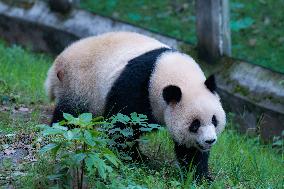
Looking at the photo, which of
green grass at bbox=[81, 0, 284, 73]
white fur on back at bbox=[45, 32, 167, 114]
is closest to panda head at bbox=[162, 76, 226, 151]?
white fur on back at bbox=[45, 32, 167, 114]

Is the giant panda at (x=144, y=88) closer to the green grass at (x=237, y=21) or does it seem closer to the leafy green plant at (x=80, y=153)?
the leafy green plant at (x=80, y=153)

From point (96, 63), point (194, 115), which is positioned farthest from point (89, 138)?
point (96, 63)

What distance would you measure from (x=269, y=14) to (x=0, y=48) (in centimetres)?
467

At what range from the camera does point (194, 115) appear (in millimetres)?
4930

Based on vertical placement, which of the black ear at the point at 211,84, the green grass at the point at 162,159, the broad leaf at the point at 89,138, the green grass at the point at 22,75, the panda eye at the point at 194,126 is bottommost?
the green grass at the point at 162,159

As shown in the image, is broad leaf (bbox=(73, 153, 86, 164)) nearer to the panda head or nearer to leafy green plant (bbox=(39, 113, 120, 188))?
leafy green plant (bbox=(39, 113, 120, 188))

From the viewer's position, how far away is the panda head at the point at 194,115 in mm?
4902

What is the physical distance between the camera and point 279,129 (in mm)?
7504

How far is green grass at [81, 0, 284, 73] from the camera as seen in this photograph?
9.80 m

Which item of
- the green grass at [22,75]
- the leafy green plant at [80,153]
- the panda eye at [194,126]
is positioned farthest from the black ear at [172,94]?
the green grass at [22,75]

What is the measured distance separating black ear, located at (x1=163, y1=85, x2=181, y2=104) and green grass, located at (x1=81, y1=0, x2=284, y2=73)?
171 inches

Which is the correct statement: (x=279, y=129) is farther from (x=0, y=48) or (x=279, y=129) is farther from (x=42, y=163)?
(x=0, y=48)

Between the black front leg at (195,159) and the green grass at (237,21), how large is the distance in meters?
4.16

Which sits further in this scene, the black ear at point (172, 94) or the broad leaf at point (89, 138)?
the black ear at point (172, 94)
